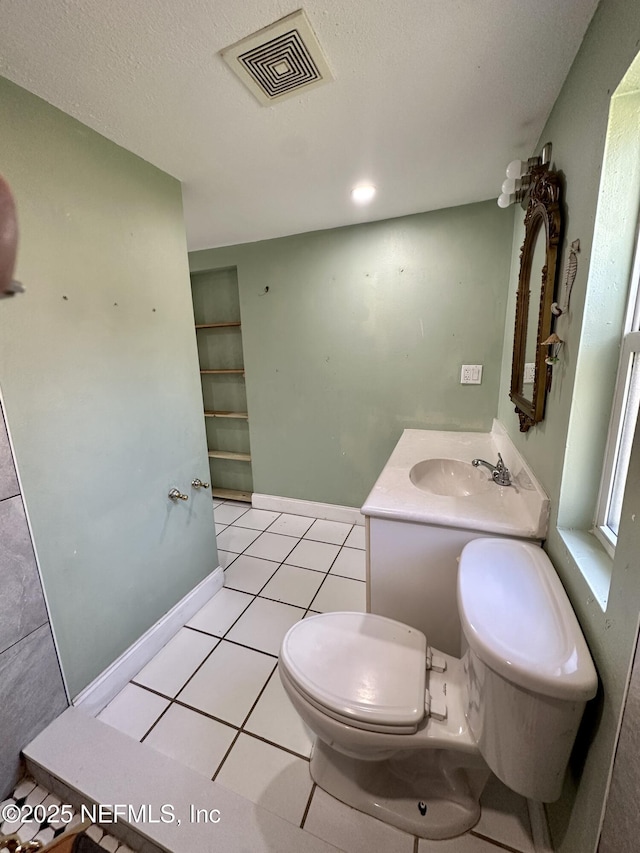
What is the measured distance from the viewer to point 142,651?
4.62 feet

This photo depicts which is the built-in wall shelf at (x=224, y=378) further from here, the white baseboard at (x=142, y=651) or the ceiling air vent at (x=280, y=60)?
the ceiling air vent at (x=280, y=60)

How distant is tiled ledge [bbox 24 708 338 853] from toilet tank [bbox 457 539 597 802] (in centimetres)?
56

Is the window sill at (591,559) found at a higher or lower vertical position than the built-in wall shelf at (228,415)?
lower

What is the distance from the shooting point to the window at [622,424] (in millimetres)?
742

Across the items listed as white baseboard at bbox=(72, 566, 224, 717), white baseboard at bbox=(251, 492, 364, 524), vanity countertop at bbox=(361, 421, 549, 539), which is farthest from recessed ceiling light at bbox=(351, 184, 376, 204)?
white baseboard at bbox=(72, 566, 224, 717)

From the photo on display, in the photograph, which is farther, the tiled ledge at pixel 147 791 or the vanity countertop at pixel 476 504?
the vanity countertop at pixel 476 504

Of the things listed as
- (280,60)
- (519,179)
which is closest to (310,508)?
(519,179)

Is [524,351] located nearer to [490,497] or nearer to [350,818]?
[490,497]

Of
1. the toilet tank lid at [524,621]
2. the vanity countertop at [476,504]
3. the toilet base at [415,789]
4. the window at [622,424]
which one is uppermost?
the window at [622,424]

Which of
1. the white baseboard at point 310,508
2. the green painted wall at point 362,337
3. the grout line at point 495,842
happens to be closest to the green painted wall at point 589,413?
the grout line at point 495,842

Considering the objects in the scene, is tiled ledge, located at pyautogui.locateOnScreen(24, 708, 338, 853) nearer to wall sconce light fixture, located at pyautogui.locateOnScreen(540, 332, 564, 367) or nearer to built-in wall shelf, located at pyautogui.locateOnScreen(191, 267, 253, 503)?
wall sconce light fixture, located at pyautogui.locateOnScreen(540, 332, 564, 367)

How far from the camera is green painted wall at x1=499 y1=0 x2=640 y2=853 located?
58 cm

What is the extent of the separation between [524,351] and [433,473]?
70 cm

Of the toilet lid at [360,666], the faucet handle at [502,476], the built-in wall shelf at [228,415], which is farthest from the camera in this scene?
the built-in wall shelf at [228,415]
